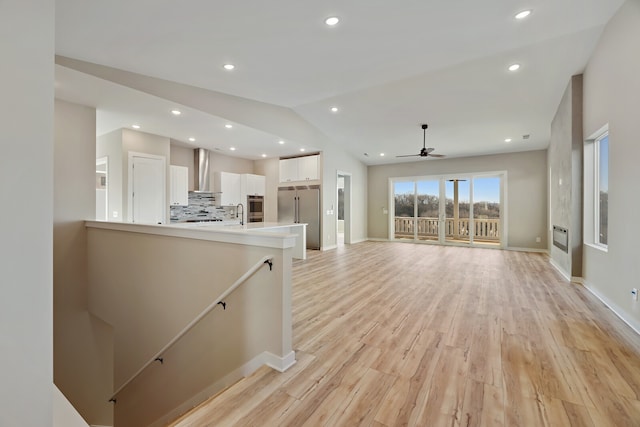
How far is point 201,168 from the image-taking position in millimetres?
7000

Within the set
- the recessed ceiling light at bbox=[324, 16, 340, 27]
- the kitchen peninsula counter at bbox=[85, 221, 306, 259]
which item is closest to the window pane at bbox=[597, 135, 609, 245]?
the recessed ceiling light at bbox=[324, 16, 340, 27]

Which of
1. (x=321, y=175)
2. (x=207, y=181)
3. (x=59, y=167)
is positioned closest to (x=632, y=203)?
(x=321, y=175)

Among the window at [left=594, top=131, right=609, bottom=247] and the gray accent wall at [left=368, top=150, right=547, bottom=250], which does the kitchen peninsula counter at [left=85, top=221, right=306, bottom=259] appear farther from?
the gray accent wall at [left=368, top=150, right=547, bottom=250]

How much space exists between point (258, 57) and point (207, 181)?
4.52m

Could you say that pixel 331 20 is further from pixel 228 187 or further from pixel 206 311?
pixel 228 187

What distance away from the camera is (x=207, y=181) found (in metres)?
7.15

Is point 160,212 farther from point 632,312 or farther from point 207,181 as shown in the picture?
point 632,312

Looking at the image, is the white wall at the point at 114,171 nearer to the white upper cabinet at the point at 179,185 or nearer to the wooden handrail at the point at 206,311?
the white upper cabinet at the point at 179,185

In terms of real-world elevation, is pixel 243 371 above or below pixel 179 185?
below

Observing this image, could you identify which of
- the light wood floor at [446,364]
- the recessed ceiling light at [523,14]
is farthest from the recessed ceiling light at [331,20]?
the light wood floor at [446,364]

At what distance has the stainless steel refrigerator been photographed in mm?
7484

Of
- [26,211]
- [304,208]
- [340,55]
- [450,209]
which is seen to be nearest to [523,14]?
[340,55]

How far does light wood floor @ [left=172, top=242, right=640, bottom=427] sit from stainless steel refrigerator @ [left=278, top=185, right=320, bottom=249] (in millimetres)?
3568

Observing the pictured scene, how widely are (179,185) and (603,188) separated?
764cm
